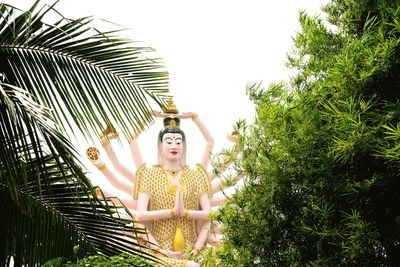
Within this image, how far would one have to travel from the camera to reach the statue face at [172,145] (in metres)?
12.5

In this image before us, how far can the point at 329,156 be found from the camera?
17.1 feet

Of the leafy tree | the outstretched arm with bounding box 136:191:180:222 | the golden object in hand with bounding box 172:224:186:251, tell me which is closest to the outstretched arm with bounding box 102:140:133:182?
the outstretched arm with bounding box 136:191:180:222

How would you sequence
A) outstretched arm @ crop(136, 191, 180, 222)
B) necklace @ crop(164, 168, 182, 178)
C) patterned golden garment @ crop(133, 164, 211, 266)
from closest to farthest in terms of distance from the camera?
outstretched arm @ crop(136, 191, 180, 222), patterned golden garment @ crop(133, 164, 211, 266), necklace @ crop(164, 168, 182, 178)

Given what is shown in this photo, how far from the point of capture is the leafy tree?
16.3 feet

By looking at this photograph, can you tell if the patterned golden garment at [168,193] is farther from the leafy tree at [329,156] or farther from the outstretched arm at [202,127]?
the leafy tree at [329,156]

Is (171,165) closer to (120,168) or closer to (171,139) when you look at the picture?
(171,139)

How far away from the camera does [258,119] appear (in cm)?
596

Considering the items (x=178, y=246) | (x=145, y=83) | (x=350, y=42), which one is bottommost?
(x=178, y=246)

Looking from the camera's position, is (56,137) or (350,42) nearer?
(56,137)

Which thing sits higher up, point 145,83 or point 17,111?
point 145,83

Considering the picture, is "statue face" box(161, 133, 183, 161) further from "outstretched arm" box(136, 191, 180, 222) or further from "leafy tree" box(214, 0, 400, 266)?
"leafy tree" box(214, 0, 400, 266)

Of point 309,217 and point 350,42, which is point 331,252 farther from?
point 350,42

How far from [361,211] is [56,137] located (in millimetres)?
2954

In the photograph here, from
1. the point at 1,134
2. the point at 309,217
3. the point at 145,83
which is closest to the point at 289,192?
the point at 309,217
